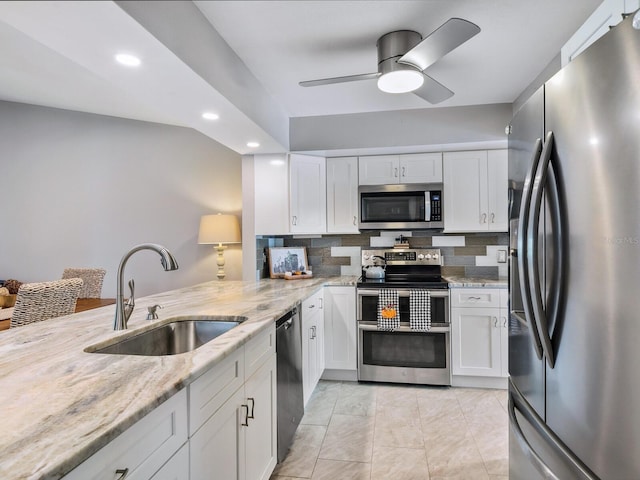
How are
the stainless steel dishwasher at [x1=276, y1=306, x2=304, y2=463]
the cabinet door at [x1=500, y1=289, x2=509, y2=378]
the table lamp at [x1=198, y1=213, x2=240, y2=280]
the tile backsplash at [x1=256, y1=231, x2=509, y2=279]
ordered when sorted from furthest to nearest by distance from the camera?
the table lamp at [x1=198, y1=213, x2=240, y2=280] → the tile backsplash at [x1=256, y1=231, x2=509, y2=279] → the cabinet door at [x1=500, y1=289, x2=509, y2=378] → the stainless steel dishwasher at [x1=276, y1=306, x2=304, y2=463]

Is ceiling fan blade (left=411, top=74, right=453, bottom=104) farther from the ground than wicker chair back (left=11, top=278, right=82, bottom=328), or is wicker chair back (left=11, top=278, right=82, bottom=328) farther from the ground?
ceiling fan blade (left=411, top=74, right=453, bottom=104)

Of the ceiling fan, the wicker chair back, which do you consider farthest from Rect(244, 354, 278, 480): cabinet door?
the wicker chair back

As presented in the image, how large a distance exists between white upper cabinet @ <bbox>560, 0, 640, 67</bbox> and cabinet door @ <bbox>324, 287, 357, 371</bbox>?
2345 mm

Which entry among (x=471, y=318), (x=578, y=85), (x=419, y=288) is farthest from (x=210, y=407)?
(x=471, y=318)

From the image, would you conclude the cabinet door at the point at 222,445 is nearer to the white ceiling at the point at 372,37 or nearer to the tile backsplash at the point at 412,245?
the white ceiling at the point at 372,37

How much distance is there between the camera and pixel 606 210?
91cm

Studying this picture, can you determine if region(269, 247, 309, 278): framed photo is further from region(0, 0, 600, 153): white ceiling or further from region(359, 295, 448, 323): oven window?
region(0, 0, 600, 153): white ceiling

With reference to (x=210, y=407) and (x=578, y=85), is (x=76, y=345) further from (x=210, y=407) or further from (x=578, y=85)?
(x=578, y=85)

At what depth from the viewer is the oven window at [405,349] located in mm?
3219

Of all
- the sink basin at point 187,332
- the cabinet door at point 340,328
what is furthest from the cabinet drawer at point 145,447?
the cabinet door at point 340,328

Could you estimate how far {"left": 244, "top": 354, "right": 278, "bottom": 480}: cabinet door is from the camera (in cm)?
161

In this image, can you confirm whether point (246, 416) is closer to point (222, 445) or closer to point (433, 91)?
point (222, 445)

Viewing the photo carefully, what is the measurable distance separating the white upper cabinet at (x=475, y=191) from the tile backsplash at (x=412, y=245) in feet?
0.97

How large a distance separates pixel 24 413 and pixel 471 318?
3.07m
